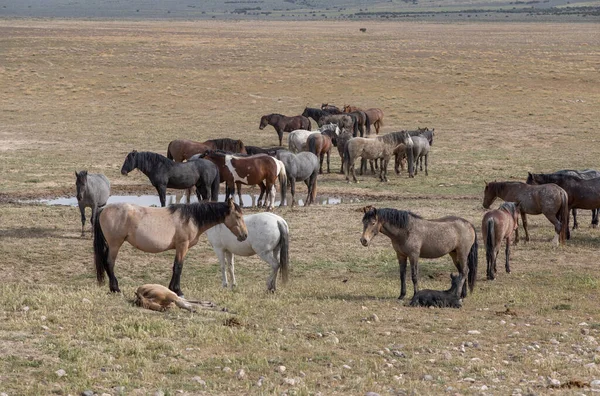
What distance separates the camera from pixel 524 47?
75.2 meters

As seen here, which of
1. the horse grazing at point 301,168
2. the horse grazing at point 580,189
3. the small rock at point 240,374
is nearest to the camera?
the small rock at point 240,374

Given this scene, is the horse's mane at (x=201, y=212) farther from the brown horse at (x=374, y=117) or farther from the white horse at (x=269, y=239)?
the brown horse at (x=374, y=117)

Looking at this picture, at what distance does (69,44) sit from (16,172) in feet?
159

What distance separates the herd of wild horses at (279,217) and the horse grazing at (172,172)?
21 millimetres

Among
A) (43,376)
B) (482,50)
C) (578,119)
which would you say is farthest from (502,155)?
(482,50)

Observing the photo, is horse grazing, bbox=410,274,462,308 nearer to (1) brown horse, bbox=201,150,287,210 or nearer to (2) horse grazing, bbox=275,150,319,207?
(1) brown horse, bbox=201,150,287,210

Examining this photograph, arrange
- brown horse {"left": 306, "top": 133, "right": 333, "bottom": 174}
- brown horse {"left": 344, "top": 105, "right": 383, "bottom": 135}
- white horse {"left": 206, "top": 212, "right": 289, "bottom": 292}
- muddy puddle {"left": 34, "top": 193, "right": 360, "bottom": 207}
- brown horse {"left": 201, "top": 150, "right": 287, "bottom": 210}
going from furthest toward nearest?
brown horse {"left": 344, "top": 105, "right": 383, "bottom": 135}, brown horse {"left": 306, "top": 133, "right": 333, "bottom": 174}, muddy puddle {"left": 34, "top": 193, "right": 360, "bottom": 207}, brown horse {"left": 201, "top": 150, "right": 287, "bottom": 210}, white horse {"left": 206, "top": 212, "right": 289, "bottom": 292}

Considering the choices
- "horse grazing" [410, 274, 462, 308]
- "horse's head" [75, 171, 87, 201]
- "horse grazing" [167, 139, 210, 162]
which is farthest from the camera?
"horse grazing" [167, 139, 210, 162]

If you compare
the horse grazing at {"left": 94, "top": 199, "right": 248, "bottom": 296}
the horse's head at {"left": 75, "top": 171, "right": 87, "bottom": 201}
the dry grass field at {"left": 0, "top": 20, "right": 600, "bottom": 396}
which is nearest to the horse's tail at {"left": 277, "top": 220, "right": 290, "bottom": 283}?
the dry grass field at {"left": 0, "top": 20, "right": 600, "bottom": 396}

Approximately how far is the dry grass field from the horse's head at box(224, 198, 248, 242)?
774mm

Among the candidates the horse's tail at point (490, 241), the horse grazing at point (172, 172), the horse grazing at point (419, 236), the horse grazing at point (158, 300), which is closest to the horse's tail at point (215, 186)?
the horse grazing at point (172, 172)

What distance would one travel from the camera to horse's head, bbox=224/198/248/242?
1105cm

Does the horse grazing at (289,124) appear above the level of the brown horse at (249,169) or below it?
below

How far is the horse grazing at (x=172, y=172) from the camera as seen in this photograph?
57.9 ft
